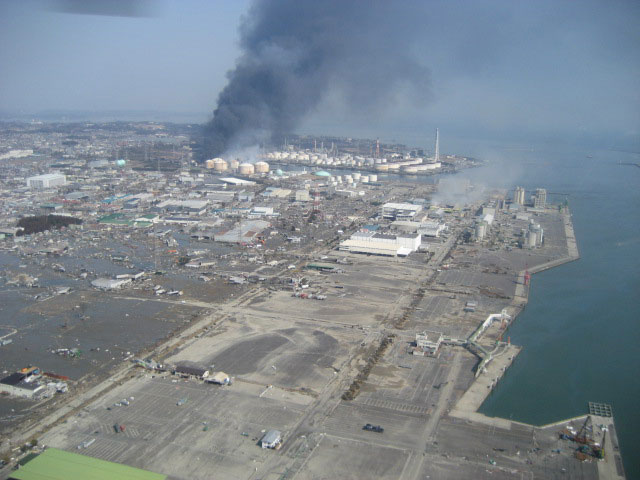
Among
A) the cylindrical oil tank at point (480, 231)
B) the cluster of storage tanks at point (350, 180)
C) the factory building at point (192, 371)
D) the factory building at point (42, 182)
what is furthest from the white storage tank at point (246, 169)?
the factory building at point (192, 371)

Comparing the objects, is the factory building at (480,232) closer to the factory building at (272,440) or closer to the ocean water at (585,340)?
the ocean water at (585,340)

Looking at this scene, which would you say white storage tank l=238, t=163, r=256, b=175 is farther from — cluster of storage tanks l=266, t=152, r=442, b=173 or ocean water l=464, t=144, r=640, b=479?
ocean water l=464, t=144, r=640, b=479

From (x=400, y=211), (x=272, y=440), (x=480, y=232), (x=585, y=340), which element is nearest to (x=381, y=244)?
(x=480, y=232)

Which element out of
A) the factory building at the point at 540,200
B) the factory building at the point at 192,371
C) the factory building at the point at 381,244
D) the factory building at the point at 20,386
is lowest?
the factory building at the point at 20,386

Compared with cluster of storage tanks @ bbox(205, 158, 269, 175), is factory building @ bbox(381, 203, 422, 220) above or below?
below

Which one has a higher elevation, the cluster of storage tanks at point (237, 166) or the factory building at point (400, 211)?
the cluster of storage tanks at point (237, 166)

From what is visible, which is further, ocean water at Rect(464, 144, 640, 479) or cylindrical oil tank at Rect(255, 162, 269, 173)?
cylindrical oil tank at Rect(255, 162, 269, 173)

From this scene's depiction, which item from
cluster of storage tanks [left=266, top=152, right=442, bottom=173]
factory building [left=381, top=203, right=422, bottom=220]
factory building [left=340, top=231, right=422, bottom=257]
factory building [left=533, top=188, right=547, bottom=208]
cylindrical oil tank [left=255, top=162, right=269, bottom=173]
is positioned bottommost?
factory building [left=340, top=231, right=422, bottom=257]

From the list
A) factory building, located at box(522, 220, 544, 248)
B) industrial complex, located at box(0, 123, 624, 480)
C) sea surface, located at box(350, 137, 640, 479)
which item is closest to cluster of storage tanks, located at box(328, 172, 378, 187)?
industrial complex, located at box(0, 123, 624, 480)

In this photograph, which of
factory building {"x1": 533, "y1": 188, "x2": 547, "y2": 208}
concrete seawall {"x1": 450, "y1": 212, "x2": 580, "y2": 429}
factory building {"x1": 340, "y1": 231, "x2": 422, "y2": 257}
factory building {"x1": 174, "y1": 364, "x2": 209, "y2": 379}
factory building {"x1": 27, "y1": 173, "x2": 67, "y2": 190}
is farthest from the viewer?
factory building {"x1": 27, "y1": 173, "x2": 67, "y2": 190}
